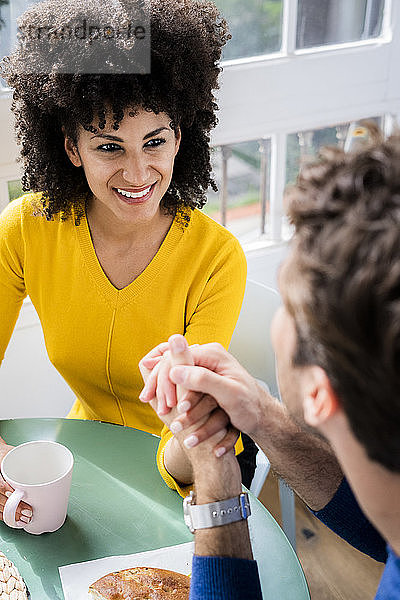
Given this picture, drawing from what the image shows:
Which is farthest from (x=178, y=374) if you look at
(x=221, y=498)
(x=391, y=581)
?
(x=391, y=581)

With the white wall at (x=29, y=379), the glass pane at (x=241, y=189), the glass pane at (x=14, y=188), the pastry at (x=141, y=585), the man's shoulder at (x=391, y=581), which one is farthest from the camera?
the glass pane at (x=241, y=189)

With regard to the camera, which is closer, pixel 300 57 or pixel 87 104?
pixel 87 104

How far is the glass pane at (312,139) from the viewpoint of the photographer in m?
2.32

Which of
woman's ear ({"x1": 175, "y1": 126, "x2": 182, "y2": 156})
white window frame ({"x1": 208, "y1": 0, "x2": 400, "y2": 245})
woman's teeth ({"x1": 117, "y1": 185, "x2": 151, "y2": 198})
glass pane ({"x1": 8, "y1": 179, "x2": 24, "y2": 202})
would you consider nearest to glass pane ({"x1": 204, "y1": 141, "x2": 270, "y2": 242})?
white window frame ({"x1": 208, "y1": 0, "x2": 400, "y2": 245})

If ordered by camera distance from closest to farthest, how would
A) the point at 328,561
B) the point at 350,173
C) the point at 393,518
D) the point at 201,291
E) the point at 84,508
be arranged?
the point at 350,173 < the point at 393,518 < the point at 84,508 < the point at 201,291 < the point at 328,561

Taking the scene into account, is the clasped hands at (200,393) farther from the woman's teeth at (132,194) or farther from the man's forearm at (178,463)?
the woman's teeth at (132,194)

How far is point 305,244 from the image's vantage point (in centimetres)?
66

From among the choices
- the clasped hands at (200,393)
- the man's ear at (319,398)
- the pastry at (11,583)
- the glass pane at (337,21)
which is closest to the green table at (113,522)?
the pastry at (11,583)

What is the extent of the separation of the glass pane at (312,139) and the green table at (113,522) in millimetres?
1336

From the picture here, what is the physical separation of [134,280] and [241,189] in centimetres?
100

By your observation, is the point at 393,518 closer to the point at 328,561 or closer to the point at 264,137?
the point at 328,561

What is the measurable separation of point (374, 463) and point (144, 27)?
946 mm

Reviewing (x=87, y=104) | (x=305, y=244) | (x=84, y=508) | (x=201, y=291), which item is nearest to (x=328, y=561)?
(x=201, y=291)

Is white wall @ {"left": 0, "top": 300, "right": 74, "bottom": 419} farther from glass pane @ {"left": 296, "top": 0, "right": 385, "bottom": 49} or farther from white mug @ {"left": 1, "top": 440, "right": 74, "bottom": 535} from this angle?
glass pane @ {"left": 296, "top": 0, "right": 385, "bottom": 49}
